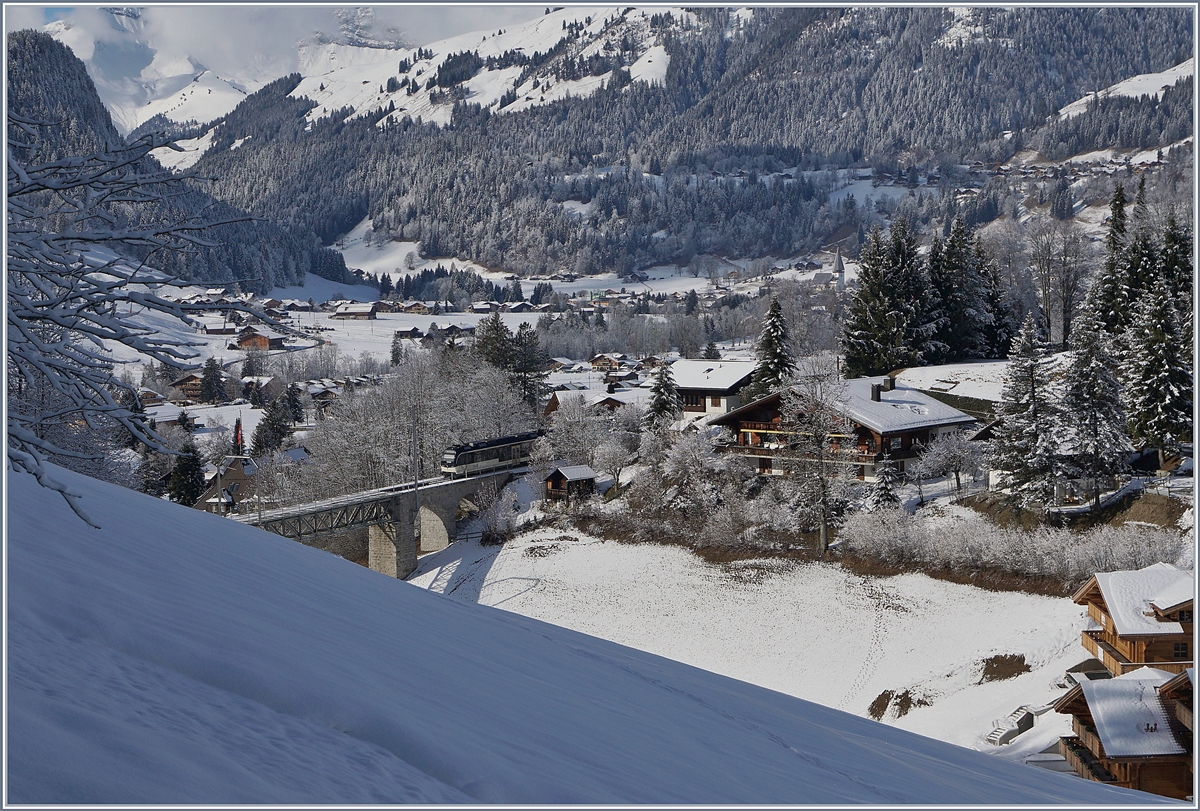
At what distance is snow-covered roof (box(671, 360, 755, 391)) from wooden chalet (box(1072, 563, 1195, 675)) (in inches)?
1115

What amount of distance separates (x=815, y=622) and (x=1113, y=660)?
9.26 meters

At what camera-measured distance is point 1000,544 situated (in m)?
27.8

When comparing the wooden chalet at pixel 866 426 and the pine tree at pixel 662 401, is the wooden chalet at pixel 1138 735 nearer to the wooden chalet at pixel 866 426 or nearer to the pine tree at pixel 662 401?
the wooden chalet at pixel 866 426

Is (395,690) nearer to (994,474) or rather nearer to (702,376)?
(994,474)

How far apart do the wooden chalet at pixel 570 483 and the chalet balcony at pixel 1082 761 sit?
2536 cm

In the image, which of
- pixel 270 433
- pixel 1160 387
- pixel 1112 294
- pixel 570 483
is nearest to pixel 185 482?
pixel 270 433

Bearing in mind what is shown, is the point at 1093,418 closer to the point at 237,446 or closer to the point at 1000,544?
the point at 1000,544

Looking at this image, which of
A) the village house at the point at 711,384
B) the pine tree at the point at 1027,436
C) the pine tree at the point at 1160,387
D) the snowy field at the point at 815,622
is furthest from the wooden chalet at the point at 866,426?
the pine tree at the point at 1160,387

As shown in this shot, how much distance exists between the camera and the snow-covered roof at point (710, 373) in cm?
4750

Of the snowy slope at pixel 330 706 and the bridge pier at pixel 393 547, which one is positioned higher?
the snowy slope at pixel 330 706

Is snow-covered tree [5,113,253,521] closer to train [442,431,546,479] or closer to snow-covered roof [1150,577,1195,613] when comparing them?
snow-covered roof [1150,577,1195,613]

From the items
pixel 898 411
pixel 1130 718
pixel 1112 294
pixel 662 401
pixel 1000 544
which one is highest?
pixel 1112 294

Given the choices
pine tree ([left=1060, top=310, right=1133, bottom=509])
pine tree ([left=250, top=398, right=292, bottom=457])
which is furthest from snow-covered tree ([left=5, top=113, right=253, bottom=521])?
pine tree ([left=250, top=398, right=292, bottom=457])

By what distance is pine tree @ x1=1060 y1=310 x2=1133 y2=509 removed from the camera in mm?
29031
